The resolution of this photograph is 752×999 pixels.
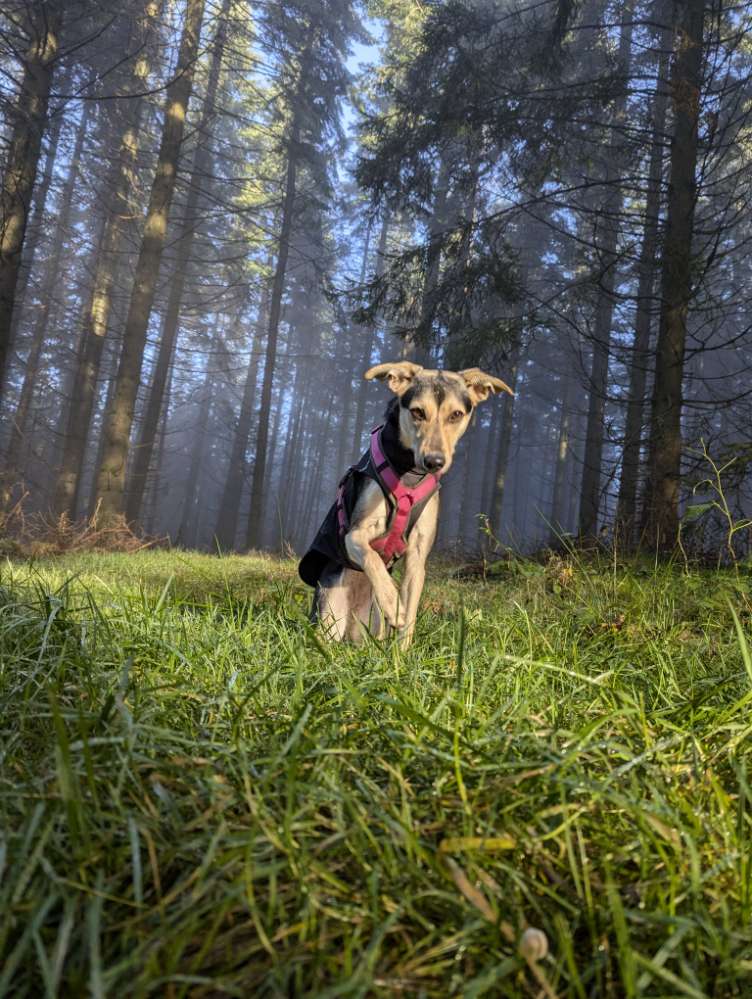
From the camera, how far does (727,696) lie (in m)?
2.04

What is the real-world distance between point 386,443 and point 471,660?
1962 millimetres

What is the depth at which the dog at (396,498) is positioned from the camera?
3689mm

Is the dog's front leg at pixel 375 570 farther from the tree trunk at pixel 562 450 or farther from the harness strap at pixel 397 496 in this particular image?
the tree trunk at pixel 562 450

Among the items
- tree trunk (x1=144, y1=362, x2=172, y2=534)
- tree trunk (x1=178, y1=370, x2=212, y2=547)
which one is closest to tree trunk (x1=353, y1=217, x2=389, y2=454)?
tree trunk (x1=178, y1=370, x2=212, y2=547)

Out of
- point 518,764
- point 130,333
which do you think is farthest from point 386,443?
point 130,333

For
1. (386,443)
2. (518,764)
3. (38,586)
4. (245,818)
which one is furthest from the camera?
(386,443)

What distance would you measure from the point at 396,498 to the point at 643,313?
50.6 ft

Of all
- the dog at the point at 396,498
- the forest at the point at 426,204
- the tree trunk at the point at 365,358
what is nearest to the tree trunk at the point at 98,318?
the forest at the point at 426,204

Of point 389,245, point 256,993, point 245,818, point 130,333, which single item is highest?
point 389,245

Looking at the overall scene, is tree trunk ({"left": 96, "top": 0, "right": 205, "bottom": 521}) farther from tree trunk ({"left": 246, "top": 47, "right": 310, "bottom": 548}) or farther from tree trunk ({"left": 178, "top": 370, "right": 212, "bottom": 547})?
tree trunk ({"left": 178, "top": 370, "right": 212, "bottom": 547})

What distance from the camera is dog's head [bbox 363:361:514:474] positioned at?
3654 millimetres

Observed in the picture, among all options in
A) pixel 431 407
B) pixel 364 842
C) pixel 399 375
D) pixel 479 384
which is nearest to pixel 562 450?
pixel 479 384

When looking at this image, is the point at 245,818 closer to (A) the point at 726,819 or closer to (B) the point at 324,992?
(B) the point at 324,992

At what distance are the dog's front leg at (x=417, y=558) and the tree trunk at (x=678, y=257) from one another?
14.7 feet
